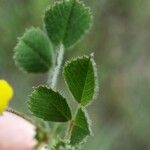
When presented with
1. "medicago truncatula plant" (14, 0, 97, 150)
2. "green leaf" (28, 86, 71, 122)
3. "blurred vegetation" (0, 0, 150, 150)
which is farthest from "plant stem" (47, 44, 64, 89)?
"blurred vegetation" (0, 0, 150, 150)

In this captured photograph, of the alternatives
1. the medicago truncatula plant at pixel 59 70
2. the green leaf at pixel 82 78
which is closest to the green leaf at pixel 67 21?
the medicago truncatula plant at pixel 59 70

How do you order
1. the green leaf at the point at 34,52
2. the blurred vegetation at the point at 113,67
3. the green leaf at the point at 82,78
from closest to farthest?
the green leaf at the point at 82,78 → the green leaf at the point at 34,52 → the blurred vegetation at the point at 113,67

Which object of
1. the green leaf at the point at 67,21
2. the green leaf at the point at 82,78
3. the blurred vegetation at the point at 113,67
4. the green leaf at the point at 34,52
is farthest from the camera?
the blurred vegetation at the point at 113,67

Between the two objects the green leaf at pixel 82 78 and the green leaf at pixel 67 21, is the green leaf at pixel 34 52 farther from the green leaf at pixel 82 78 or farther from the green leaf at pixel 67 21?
the green leaf at pixel 82 78

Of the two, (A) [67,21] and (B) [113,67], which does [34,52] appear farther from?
(B) [113,67]

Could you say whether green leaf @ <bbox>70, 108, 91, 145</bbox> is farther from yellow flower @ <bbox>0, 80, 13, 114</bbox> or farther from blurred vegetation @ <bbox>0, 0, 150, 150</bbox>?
blurred vegetation @ <bbox>0, 0, 150, 150</bbox>

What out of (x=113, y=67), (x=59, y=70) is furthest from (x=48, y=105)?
(x=113, y=67)

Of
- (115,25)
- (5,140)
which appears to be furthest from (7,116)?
(115,25)
